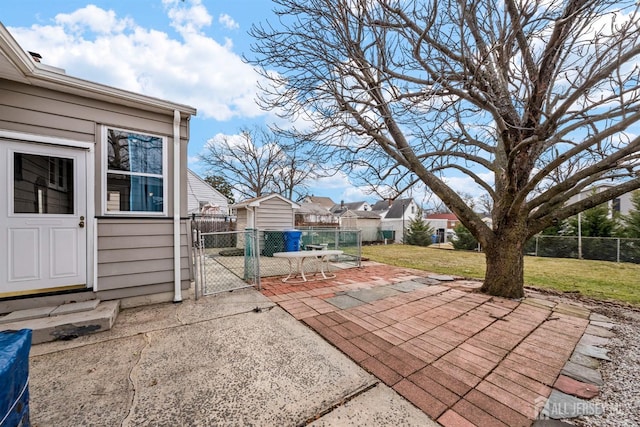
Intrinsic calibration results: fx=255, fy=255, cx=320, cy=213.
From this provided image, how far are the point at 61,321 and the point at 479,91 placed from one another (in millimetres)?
6549

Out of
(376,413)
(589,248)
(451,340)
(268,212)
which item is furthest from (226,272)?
(589,248)

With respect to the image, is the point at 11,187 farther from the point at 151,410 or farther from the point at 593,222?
the point at 593,222

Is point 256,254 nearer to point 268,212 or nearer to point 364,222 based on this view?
point 268,212

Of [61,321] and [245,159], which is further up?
[245,159]

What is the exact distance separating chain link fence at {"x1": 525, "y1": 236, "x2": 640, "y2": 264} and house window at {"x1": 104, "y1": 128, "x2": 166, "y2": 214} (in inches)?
542

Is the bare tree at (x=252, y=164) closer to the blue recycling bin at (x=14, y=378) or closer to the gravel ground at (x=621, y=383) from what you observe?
the gravel ground at (x=621, y=383)

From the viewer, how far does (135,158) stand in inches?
157

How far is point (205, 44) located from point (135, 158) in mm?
3836

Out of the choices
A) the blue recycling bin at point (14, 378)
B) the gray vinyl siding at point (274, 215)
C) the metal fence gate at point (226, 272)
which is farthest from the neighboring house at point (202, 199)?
the blue recycling bin at point (14, 378)

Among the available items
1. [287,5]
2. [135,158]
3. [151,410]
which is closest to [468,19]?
[287,5]

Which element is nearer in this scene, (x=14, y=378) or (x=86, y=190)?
(x=14, y=378)

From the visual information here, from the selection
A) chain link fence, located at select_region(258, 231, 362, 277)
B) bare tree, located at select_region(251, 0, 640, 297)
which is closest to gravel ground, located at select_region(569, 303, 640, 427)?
bare tree, located at select_region(251, 0, 640, 297)

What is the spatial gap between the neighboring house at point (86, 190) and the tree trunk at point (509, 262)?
18.4 feet

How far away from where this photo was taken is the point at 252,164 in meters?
22.6
